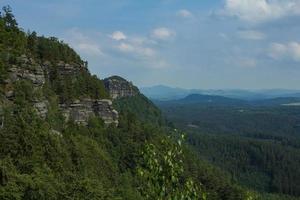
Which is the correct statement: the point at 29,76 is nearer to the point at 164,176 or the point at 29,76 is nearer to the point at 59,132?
the point at 59,132

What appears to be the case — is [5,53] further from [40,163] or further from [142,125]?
[142,125]

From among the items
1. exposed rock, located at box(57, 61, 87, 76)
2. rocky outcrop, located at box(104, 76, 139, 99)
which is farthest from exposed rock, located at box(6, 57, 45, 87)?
rocky outcrop, located at box(104, 76, 139, 99)

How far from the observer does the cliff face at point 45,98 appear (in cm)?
6253

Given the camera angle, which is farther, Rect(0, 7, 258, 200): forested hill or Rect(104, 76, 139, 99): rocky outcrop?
Rect(104, 76, 139, 99): rocky outcrop

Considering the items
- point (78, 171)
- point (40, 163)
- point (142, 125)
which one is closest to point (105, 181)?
point (78, 171)

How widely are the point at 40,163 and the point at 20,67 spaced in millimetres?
15439

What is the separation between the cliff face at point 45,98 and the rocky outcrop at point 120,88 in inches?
3509

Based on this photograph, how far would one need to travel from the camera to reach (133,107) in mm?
178625

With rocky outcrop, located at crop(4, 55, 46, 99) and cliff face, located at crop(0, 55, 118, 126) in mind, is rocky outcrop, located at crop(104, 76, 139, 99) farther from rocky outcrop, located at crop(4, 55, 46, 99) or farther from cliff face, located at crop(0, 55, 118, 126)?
rocky outcrop, located at crop(4, 55, 46, 99)

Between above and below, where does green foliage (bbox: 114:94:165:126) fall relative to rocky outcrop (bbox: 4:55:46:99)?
below

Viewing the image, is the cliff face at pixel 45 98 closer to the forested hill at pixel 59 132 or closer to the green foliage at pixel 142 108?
the forested hill at pixel 59 132

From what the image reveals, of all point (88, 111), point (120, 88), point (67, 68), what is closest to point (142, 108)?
point (120, 88)

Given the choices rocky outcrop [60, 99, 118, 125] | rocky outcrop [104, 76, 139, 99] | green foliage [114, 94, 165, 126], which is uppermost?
rocky outcrop [104, 76, 139, 99]

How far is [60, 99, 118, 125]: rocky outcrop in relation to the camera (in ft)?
255
